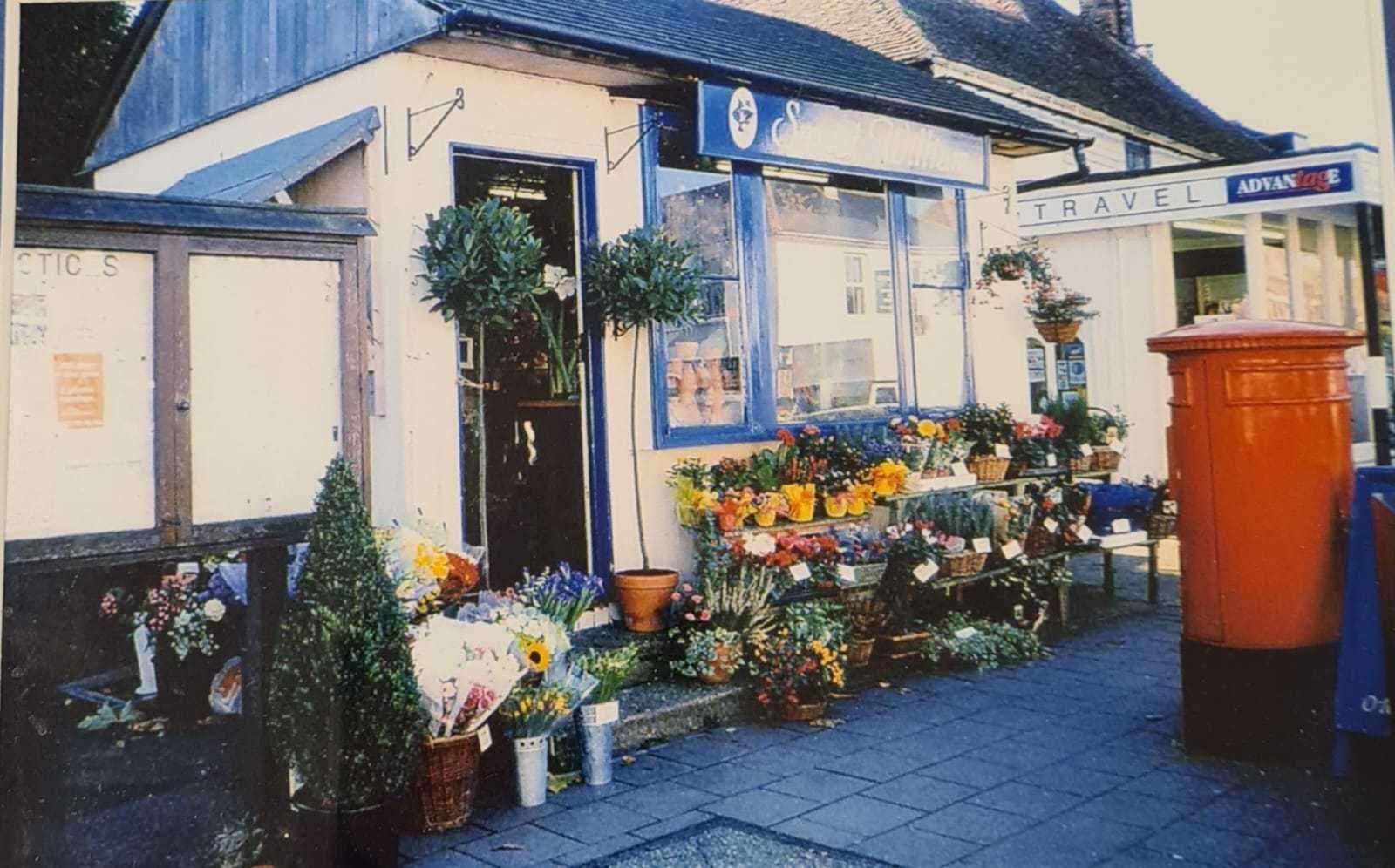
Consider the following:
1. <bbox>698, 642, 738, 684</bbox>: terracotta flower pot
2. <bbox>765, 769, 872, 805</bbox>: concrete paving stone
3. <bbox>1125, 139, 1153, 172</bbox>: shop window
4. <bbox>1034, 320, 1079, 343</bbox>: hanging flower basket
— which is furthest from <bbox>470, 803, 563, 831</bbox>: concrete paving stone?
<bbox>1125, 139, 1153, 172</bbox>: shop window

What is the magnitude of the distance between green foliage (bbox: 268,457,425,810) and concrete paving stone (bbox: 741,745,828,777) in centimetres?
175

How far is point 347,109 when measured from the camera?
19.5 feet

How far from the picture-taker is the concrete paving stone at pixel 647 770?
4637mm

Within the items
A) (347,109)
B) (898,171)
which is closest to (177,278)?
(347,109)

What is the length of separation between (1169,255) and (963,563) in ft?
23.7

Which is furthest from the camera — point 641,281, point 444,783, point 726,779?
point 641,281

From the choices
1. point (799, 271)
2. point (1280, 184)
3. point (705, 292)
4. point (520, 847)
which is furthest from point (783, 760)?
point (1280, 184)

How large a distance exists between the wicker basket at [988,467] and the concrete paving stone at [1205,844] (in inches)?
151

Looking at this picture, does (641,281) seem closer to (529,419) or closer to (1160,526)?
(529,419)

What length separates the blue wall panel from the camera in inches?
225

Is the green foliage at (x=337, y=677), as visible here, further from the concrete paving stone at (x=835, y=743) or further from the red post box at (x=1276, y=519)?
the red post box at (x=1276, y=519)

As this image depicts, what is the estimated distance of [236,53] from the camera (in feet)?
23.5

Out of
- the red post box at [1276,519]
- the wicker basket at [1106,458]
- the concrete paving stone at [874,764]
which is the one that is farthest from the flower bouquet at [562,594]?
the wicker basket at [1106,458]

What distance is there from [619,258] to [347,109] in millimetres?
1719
